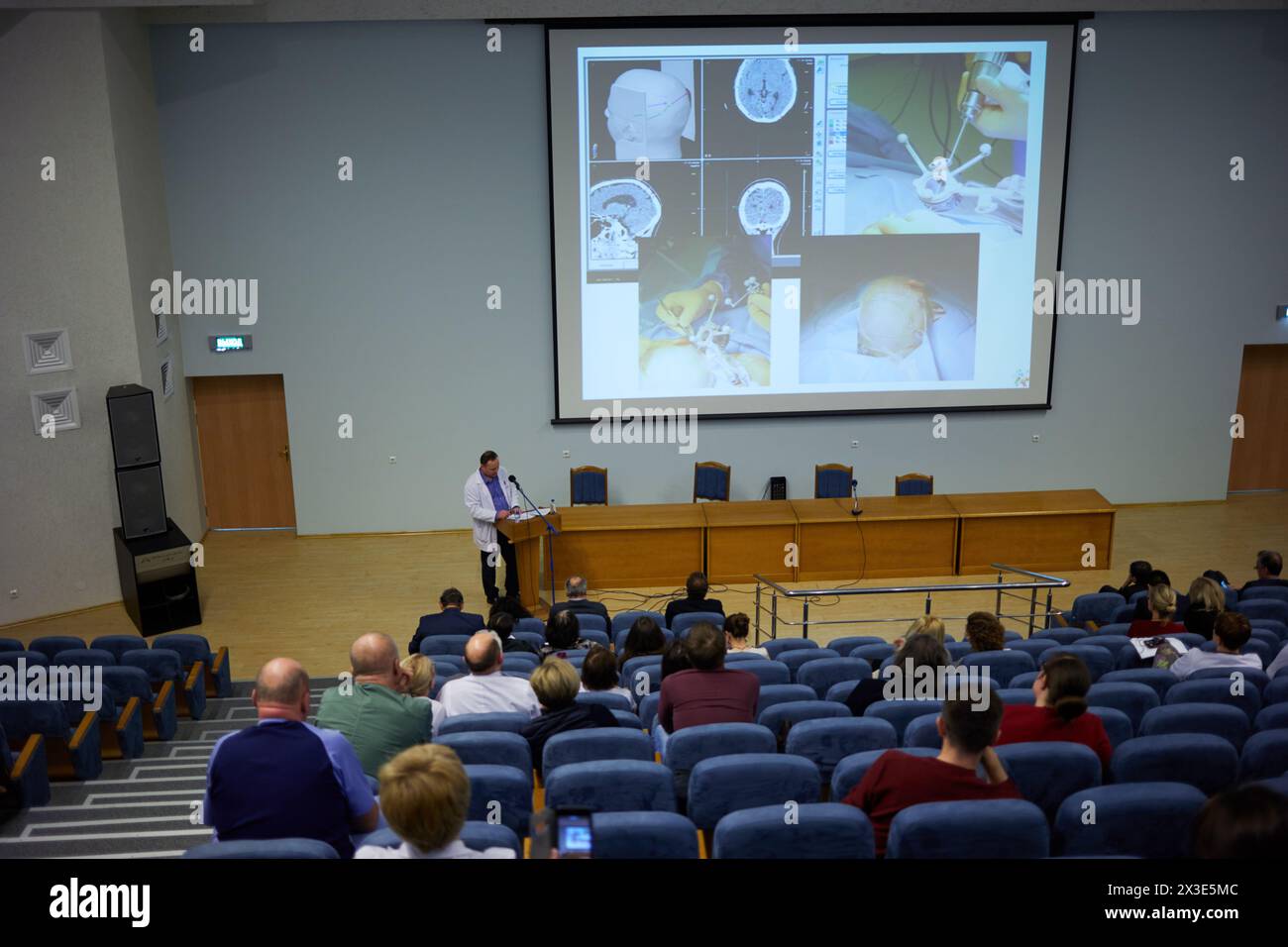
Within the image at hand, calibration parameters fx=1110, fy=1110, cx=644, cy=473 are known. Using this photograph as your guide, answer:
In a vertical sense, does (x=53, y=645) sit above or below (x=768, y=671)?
below

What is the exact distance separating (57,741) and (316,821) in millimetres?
3924

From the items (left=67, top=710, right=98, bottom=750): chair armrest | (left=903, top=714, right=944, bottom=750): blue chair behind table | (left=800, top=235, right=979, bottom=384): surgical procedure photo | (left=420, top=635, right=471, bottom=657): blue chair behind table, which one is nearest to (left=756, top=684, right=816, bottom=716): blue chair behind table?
(left=903, top=714, right=944, bottom=750): blue chair behind table

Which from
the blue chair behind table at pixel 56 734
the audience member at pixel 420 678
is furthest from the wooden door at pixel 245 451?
the audience member at pixel 420 678

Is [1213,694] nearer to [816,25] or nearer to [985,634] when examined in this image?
[985,634]

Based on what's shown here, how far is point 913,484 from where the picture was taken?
1231cm

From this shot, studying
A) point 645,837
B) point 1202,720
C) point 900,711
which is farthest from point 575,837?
point 1202,720

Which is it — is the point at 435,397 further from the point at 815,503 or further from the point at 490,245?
the point at 815,503

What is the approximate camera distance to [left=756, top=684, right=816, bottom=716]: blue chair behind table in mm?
5889

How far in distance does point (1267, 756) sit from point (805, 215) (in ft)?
27.5

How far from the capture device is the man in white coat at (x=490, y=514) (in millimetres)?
10445

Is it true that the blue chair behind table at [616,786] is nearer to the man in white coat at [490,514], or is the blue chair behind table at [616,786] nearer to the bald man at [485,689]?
the bald man at [485,689]

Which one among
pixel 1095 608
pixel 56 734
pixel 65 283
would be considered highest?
pixel 65 283

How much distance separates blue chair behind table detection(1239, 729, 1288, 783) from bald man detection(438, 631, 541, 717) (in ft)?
10.5

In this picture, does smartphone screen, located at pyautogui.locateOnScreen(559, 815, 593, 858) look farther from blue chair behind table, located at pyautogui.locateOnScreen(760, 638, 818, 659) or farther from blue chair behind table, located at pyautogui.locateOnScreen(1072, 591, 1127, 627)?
blue chair behind table, located at pyautogui.locateOnScreen(1072, 591, 1127, 627)
